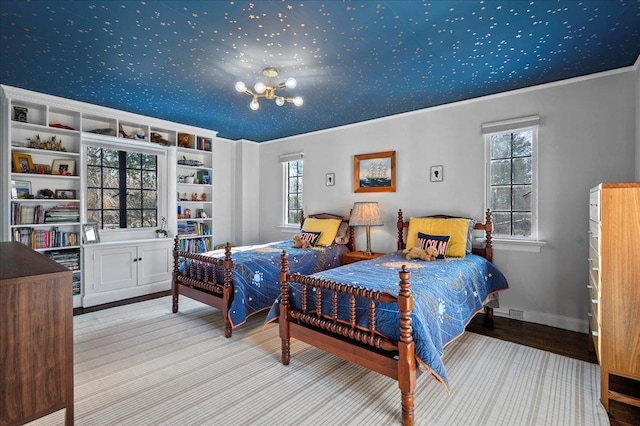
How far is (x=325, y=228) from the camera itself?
16.0 feet

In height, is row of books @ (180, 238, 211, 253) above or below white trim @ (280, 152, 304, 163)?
below

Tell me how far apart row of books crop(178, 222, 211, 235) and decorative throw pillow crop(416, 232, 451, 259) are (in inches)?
150

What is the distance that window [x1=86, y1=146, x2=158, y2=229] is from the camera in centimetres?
457

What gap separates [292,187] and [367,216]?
2.05 metres

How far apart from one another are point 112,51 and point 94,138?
220cm

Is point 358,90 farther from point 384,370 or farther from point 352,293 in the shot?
point 384,370

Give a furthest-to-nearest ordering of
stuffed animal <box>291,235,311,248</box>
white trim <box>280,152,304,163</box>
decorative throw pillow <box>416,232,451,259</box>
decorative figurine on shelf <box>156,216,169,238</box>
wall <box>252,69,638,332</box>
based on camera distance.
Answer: white trim <box>280,152,304,163</box>
decorative figurine on shelf <box>156,216,169,238</box>
stuffed animal <box>291,235,311,248</box>
decorative throw pillow <box>416,232,451,259</box>
wall <box>252,69,638,332</box>

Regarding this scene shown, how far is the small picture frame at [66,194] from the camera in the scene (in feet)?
13.5

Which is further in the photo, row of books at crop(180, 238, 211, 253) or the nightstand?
row of books at crop(180, 238, 211, 253)

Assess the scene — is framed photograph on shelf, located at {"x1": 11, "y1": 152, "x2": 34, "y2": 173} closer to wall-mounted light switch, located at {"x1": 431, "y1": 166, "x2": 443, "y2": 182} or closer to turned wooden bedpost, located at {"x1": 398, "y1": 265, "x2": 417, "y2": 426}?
turned wooden bedpost, located at {"x1": 398, "y1": 265, "x2": 417, "y2": 426}

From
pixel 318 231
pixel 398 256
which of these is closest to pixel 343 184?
pixel 318 231

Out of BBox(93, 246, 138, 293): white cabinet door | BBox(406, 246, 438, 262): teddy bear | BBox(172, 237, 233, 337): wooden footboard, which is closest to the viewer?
BBox(172, 237, 233, 337): wooden footboard

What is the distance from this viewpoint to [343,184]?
518cm

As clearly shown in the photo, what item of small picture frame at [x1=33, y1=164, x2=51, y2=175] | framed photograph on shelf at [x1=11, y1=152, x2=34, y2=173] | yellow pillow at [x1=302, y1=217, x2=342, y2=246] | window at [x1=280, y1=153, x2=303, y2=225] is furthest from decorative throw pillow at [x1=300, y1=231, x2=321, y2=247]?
framed photograph on shelf at [x1=11, y1=152, x2=34, y2=173]
